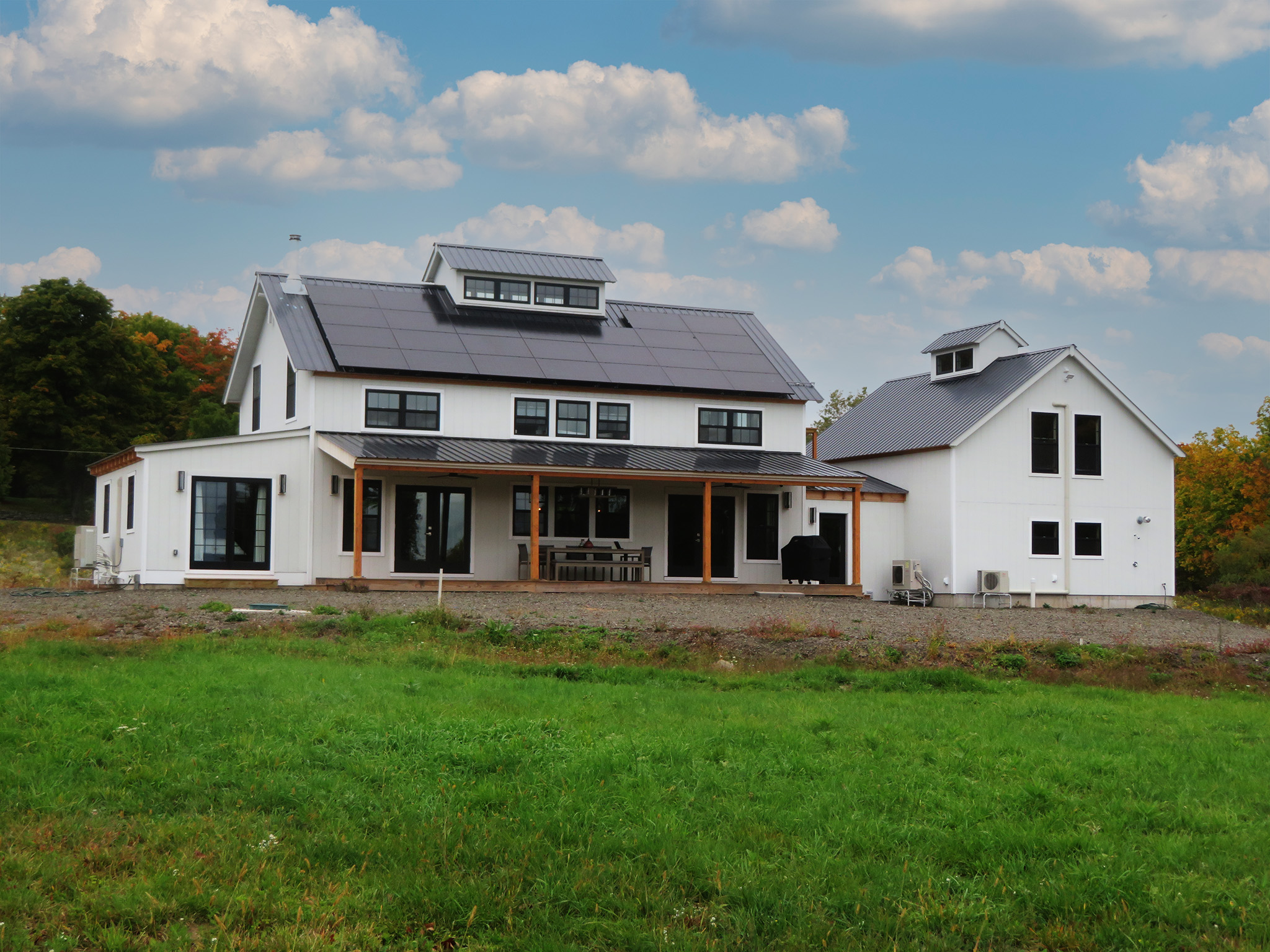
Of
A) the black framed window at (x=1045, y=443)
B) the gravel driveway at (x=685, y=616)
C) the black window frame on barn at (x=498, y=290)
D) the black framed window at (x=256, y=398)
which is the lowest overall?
the gravel driveway at (x=685, y=616)

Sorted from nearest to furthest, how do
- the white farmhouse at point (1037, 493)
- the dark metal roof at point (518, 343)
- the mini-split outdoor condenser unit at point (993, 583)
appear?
the dark metal roof at point (518, 343) < the mini-split outdoor condenser unit at point (993, 583) < the white farmhouse at point (1037, 493)

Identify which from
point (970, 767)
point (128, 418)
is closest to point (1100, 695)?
point (970, 767)

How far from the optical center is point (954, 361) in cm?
3130

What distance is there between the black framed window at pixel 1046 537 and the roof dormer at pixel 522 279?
12.1 m

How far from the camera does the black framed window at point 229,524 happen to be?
22891 millimetres

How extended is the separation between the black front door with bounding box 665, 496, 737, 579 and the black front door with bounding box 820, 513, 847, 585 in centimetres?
254

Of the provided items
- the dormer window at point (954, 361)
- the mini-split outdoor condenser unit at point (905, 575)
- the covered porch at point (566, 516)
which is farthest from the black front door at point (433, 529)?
the dormer window at point (954, 361)

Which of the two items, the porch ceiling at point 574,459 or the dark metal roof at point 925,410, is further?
the dark metal roof at point 925,410

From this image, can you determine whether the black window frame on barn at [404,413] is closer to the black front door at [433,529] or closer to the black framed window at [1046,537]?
the black front door at [433,529]

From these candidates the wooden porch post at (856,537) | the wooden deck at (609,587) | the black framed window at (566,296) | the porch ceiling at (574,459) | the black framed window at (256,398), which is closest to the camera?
the porch ceiling at (574,459)

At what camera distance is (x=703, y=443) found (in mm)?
27375

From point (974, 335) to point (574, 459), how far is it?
12471 mm

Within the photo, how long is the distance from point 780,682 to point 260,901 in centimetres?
745

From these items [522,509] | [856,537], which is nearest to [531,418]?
[522,509]
